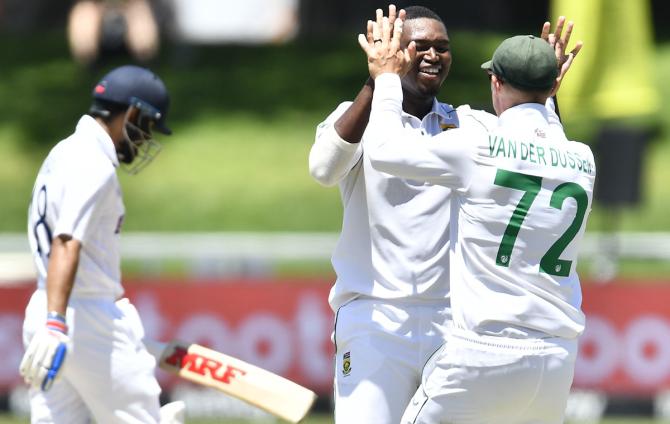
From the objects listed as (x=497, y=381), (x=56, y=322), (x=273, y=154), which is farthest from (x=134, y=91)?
(x=273, y=154)

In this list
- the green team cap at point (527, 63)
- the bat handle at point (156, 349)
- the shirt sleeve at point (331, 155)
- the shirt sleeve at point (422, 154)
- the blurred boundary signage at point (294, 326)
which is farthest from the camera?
the blurred boundary signage at point (294, 326)

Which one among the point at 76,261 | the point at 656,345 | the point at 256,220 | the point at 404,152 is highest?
the point at 404,152

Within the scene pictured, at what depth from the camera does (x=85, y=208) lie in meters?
5.20

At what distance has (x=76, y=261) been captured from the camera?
5133 millimetres

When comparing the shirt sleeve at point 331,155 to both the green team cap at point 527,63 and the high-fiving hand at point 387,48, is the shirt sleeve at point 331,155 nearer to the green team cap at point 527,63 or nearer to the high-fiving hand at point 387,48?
the high-fiving hand at point 387,48

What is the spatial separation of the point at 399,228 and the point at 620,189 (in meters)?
6.32

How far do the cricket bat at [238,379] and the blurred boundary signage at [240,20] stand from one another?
11.5 meters

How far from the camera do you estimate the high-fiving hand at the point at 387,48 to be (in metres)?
4.68

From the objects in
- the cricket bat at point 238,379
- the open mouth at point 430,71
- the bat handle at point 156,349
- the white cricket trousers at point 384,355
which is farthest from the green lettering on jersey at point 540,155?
the bat handle at point 156,349

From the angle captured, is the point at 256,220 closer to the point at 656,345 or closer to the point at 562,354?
the point at 656,345

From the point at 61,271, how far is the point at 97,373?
0.47m

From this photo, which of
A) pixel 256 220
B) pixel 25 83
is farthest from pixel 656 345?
pixel 25 83

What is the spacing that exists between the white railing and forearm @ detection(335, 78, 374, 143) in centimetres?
519

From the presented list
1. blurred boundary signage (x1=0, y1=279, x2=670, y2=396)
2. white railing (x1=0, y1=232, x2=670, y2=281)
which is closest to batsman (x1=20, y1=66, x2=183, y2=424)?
blurred boundary signage (x1=0, y1=279, x2=670, y2=396)
